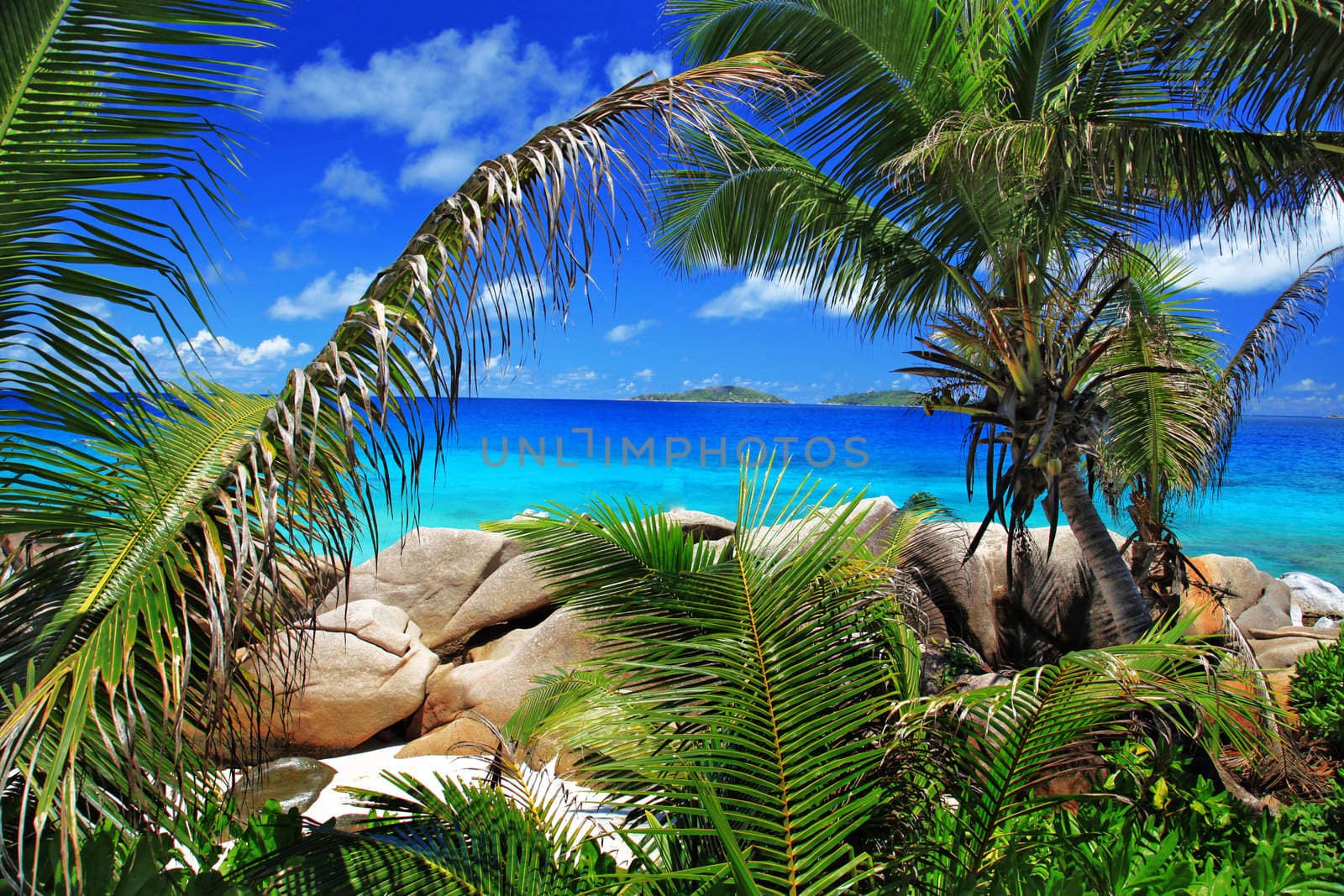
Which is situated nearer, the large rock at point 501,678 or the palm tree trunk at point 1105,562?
A: the palm tree trunk at point 1105,562

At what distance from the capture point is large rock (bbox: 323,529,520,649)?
1015 centimetres

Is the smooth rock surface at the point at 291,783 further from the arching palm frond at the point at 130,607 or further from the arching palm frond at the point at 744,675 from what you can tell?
the arching palm frond at the point at 130,607

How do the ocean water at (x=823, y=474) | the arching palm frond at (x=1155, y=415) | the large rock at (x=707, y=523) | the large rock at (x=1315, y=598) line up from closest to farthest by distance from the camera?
1. the arching palm frond at (x=1155, y=415)
2. the large rock at (x=707, y=523)
3. the large rock at (x=1315, y=598)
4. the ocean water at (x=823, y=474)

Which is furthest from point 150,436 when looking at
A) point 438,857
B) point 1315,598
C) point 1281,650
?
point 1315,598

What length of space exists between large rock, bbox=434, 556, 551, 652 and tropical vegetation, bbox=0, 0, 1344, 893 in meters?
4.02

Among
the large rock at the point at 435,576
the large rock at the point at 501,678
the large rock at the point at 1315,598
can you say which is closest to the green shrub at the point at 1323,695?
the large rock at the point at 501,678

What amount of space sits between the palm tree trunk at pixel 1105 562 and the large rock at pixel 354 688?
634 centimetres

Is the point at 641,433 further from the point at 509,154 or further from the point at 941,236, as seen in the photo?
the point at 509,154

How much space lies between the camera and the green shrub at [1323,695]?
17.9ft

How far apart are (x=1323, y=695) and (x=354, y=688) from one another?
8.32 meters

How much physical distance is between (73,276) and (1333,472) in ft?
179

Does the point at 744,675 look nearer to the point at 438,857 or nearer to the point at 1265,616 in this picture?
the point at 438,857

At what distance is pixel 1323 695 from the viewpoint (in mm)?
5859

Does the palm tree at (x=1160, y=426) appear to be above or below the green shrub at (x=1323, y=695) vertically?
above
